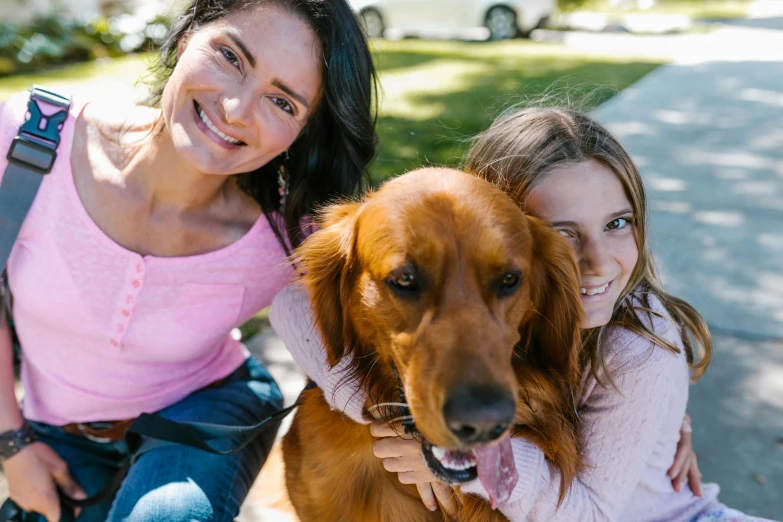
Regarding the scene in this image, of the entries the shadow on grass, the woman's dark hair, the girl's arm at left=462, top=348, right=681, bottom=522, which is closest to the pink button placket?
the woman's dark hair

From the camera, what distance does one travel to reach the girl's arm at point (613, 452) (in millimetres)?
2096

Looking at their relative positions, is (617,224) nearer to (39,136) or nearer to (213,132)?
(213,132)

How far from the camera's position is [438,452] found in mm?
1851

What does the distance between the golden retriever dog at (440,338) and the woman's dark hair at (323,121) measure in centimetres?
39

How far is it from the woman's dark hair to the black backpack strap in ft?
1.60

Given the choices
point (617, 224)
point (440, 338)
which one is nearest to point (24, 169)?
point (440, 338)

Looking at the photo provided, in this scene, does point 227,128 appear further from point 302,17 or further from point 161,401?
point 161,401

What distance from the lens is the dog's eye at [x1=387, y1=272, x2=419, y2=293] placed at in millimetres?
1911

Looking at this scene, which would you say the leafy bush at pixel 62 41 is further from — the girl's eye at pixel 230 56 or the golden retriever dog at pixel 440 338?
the golden retriever dog at pixel 440 338

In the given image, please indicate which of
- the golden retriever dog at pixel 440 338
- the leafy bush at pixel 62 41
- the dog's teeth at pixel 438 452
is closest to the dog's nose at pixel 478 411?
the golden retriever dog at pixel 440 338

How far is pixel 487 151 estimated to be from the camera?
246 centimetres

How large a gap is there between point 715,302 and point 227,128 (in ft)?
9.55

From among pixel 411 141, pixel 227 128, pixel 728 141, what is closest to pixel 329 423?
pixel 227 128

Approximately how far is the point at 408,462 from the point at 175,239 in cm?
117
